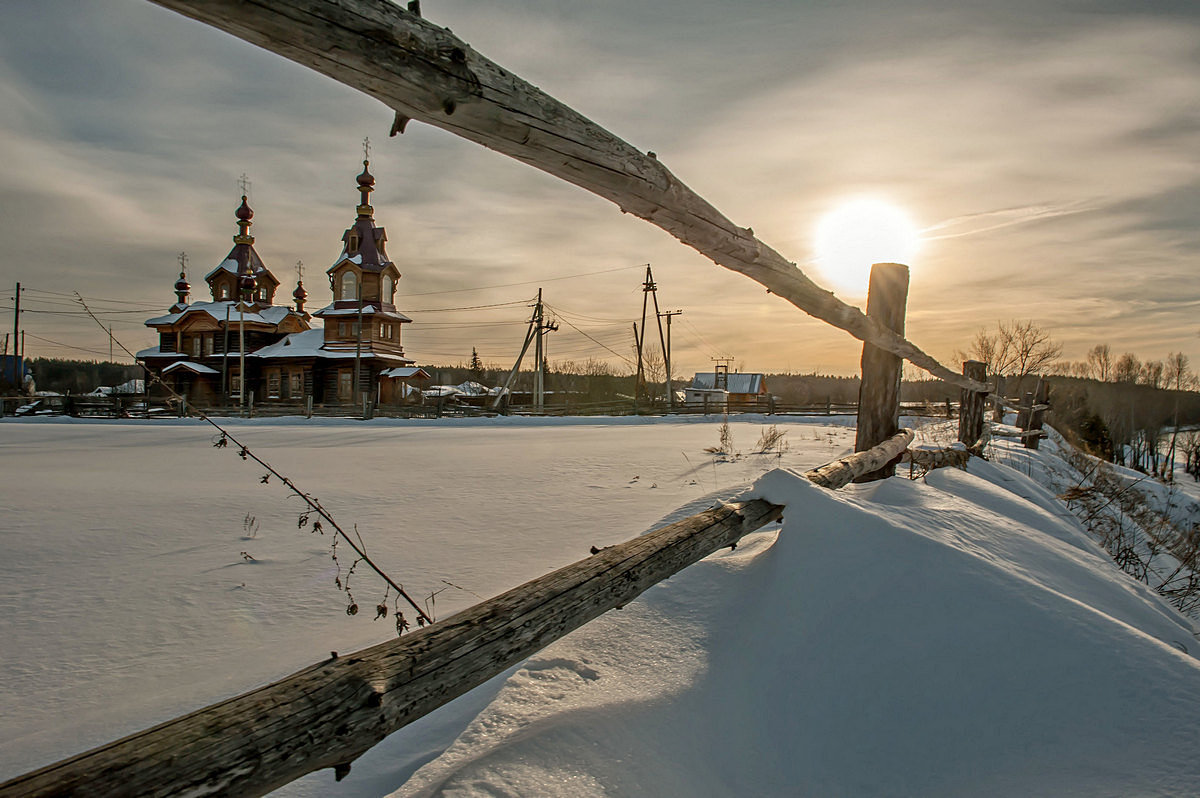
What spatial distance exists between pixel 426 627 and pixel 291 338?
36.4 m

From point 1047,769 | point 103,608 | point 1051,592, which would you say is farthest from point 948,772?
point 103,608

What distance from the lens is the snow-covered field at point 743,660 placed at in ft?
4.47

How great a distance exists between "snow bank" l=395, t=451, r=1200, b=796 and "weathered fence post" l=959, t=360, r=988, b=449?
5.59m

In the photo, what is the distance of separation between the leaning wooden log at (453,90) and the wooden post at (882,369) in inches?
86.6

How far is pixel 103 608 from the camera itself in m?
2.99

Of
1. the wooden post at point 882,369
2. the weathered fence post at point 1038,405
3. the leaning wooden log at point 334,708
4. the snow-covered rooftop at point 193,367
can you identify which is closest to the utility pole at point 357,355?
the snow-covered rooftop at point 193,367

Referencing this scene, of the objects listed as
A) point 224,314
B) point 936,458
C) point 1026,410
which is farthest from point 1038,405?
point 224,314

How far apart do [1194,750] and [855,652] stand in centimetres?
69

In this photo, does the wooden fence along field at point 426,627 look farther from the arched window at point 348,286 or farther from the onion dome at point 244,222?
the onion dome at point 244,222

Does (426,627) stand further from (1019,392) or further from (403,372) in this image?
(1019,392)

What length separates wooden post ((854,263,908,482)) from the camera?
3703 mm

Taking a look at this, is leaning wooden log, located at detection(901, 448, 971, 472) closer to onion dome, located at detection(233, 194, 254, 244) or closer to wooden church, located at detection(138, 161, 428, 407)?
wooden church, located at detection(138, 161, 428, 407)

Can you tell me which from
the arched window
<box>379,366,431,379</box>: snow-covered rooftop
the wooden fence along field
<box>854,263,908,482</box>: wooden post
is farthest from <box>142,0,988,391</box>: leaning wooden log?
<box>379,366,431,379</box>: snow-covered rooftop

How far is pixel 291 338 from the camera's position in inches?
1296
